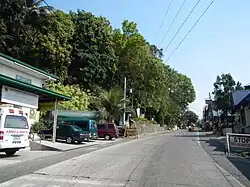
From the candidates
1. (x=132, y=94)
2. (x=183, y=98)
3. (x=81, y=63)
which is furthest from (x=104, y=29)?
(x=183, y=98)

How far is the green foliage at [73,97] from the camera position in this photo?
1677 inches

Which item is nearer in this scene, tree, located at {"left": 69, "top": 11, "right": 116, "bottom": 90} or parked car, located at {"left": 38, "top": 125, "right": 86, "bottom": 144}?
parked car, located at {"left": 38, "top": 125, "right": 86, "bottom": 144}

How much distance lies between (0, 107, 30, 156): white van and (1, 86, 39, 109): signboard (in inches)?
143

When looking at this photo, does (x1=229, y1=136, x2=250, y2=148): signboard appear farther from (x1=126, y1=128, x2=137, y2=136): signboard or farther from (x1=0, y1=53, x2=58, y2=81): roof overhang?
(x1=126, y1=128, x2=137, y2=136): signboard

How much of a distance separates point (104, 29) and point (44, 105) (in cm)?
2774

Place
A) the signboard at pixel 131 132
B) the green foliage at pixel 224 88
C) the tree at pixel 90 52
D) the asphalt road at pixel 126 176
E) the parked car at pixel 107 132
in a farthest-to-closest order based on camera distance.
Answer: the green foliage at pixel 224 88 → the tree at pixel 90 52 → the signboard at pixel 131 132 → the parked car at pixel 107 132 → the asphalt road at pixel 126 176

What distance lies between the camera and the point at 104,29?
2168 inches

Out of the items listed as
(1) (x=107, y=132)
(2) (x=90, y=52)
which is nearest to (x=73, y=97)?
(1) (x=107, y=132)

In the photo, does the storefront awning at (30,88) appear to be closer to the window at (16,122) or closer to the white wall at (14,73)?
the window at (16,122)

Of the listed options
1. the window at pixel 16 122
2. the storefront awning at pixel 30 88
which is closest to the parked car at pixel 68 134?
the storefront awning at pixel 30 88

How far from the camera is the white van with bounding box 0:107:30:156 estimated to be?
52.3ft

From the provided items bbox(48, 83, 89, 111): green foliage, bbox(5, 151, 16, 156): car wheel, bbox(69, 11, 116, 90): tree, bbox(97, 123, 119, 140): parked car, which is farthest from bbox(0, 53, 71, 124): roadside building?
bbox(69, 11, 116, 90): tree

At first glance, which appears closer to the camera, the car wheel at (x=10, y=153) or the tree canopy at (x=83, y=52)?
the car wheel at (x=10, y=153)

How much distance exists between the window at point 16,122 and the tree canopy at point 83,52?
2389 cm
